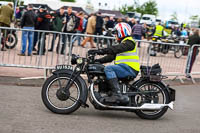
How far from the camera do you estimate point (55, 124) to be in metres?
6.43

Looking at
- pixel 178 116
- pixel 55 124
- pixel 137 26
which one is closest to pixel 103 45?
pixel 178 116

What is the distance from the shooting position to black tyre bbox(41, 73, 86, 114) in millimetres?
7133

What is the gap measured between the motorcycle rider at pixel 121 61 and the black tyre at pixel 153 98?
0.26 m

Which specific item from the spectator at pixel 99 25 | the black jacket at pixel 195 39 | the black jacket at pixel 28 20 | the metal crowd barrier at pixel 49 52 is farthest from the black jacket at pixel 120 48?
the spectator at pixel 99 25

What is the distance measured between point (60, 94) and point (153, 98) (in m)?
1.53

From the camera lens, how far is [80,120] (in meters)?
6.86

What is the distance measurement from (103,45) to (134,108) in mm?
5160

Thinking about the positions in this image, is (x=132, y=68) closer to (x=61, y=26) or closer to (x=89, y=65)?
(x=89, y=65)

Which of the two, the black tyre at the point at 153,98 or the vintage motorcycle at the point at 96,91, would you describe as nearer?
the vintage motorcycle at the point at 96,91

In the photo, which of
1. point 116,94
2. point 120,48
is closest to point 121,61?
point 120,48

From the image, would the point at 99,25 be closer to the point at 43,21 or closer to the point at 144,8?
the point at 43,21

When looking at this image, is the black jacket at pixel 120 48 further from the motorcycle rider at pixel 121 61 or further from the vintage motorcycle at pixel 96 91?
the vintage motorcycle at pixel 96 91

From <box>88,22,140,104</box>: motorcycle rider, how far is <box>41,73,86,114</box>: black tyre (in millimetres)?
517

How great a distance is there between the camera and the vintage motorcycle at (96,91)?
712cm
